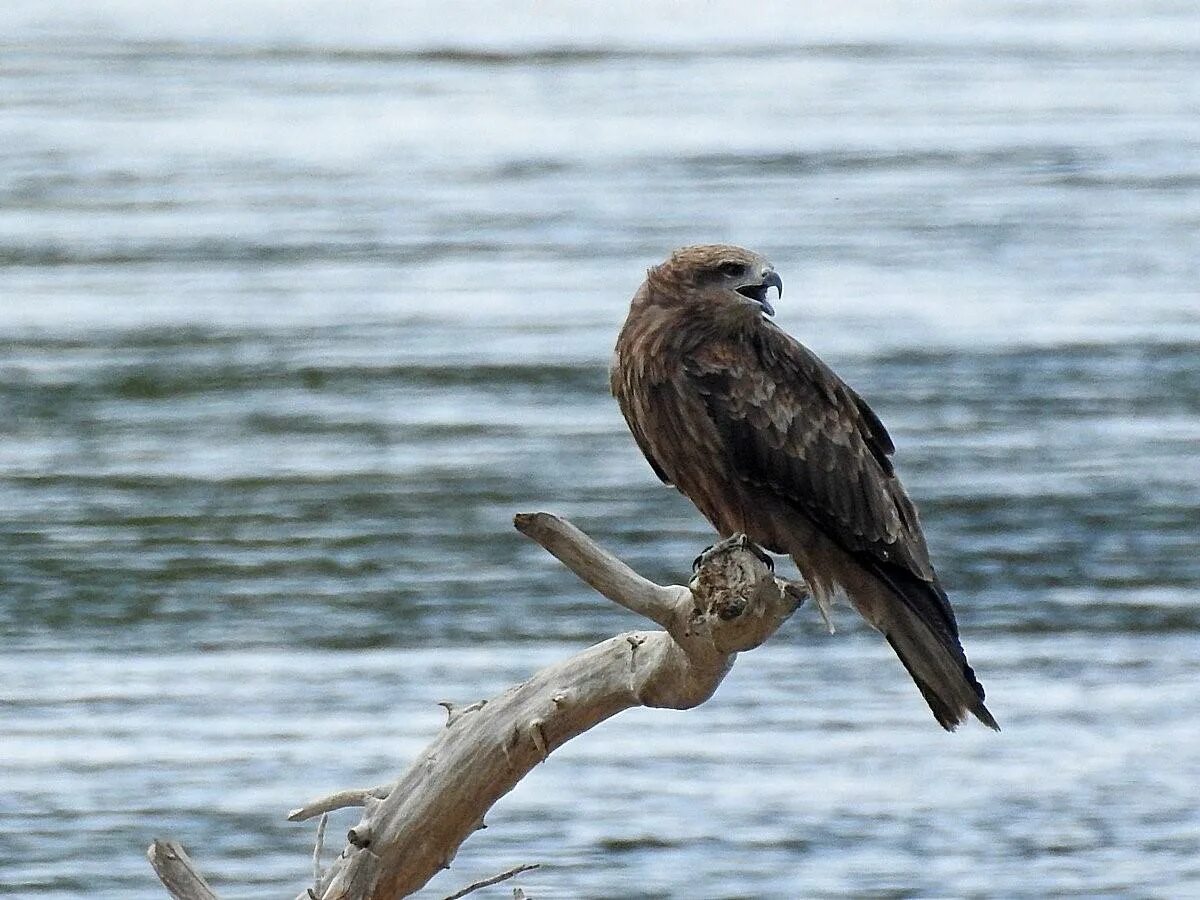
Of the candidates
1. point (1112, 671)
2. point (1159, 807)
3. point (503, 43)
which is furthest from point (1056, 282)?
point (503, 43)

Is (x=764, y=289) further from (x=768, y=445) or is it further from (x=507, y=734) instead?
(x=507, y=734)

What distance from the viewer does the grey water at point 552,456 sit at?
7277 millimetres

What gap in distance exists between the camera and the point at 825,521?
5363 millimetres

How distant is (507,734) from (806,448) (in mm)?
1113

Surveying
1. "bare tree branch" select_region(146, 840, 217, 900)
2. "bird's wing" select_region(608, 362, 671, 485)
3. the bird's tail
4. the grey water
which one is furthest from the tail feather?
the grey water

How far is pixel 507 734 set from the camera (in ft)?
14.7

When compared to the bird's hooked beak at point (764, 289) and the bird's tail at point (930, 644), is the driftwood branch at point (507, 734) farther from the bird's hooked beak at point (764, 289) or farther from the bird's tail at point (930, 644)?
the bird's hooked beak at point (764, 289)

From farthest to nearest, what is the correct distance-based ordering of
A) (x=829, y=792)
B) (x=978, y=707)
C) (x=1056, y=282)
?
(x=1056, y=282) → (x=829, y=792) → (x=978, y=707)

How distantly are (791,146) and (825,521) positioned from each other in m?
11.9

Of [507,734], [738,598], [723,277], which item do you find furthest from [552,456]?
[738,598]

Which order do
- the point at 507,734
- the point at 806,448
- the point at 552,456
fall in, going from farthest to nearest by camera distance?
the point at 552,456 < the point at 806,448 < the point at 507,734

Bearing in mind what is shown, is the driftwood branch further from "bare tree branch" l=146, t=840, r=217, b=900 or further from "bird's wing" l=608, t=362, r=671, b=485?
"bird's wing" l=608, t=362, r=671, b=485

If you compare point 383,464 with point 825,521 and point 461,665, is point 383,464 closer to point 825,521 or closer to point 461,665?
point 461,665

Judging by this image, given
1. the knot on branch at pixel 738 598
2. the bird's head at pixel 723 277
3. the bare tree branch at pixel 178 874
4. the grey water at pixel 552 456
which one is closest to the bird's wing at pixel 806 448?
the bird's head at pixel 723 277
